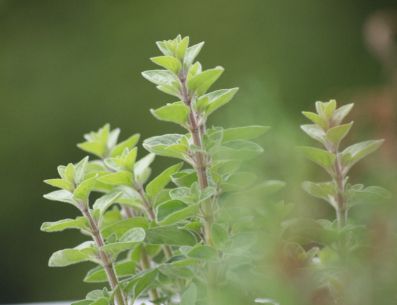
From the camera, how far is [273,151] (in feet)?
0.94

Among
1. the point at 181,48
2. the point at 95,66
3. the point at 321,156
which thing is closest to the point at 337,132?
the point at 321,156

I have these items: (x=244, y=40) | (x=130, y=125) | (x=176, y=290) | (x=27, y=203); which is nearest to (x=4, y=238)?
(x=27, y=203)

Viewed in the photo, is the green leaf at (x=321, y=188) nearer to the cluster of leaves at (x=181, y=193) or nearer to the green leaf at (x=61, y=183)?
the cluster of leaves at (x=181, y=193)

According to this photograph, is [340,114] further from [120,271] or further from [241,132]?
[120,271]

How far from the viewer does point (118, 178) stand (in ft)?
1.77

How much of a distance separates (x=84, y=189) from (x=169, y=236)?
0.20 feet

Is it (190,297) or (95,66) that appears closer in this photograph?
(190,297)

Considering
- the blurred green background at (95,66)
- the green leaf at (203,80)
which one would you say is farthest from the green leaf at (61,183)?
the blurred green background at (95,66)

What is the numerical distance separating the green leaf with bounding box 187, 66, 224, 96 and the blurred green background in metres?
2.25

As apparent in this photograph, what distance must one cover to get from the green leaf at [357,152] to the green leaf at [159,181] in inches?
4.4

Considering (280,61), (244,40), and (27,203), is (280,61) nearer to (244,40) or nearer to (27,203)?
(244,40)

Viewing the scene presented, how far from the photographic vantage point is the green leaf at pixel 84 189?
48 centimetres

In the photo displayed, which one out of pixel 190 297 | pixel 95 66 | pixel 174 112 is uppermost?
pixel 95 66

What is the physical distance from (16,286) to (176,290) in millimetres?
2457
